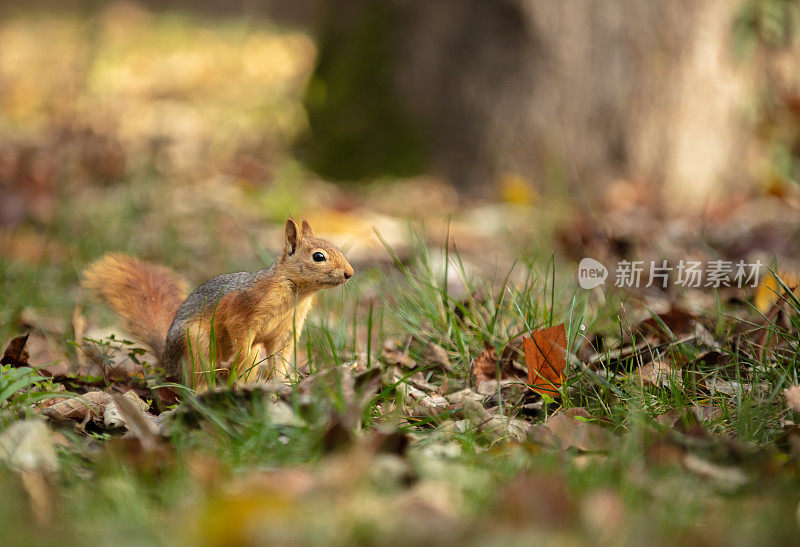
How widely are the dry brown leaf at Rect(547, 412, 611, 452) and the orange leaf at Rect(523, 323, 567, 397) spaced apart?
224mm

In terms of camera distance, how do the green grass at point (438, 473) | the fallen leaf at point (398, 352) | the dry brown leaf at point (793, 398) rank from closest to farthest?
the green grass at point (438, 473) → the dry brown leaf at point (793, 398) → the fallen leaf at point (398, 352)

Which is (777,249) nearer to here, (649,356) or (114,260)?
(649,356)

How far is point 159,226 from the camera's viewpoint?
4.45 m

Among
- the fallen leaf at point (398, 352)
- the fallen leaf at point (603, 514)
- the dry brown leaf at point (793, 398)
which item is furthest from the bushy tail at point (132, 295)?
the dry brown leaf at point (793, 398)

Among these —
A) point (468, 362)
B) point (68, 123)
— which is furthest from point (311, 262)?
point (68, 123)

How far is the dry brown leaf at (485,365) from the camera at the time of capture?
2.33 meters

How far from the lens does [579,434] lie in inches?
72.7

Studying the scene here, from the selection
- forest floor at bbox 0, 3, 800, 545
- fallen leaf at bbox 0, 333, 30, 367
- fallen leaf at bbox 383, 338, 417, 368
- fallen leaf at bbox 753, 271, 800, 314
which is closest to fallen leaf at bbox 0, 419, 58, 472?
forest floor at bbox 0, 3, 800, 545

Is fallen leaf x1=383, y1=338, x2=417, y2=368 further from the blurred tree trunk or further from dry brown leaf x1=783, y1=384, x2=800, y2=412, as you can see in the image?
the blurred tree trunk

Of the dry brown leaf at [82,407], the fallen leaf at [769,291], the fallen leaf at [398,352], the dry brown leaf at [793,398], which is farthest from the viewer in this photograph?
the fallen leaf at [769,291]

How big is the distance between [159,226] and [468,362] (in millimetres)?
2599

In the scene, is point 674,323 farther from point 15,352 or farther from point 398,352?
point 15,352

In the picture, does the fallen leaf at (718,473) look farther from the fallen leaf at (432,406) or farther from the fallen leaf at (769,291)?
the fallen leaf at (769,291)

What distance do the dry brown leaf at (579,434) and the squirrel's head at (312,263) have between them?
69cm
